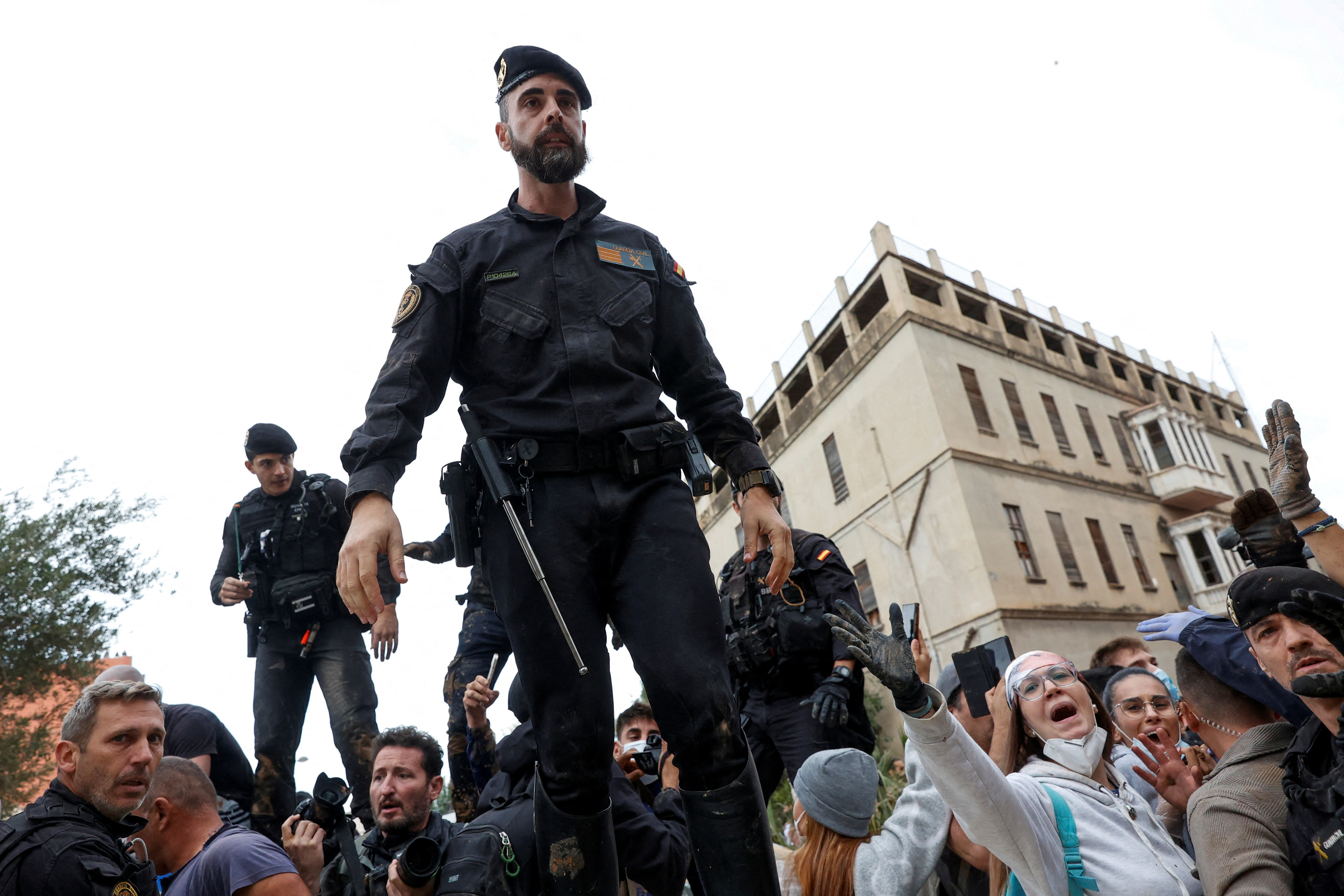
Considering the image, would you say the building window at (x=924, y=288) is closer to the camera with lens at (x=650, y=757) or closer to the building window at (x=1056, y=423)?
the building window at (x=1056, y=423)

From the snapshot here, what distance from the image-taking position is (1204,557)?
31.0 meters

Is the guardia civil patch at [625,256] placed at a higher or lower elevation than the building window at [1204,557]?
lower

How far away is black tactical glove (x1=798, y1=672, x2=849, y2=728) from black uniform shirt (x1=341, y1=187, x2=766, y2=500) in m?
1.98

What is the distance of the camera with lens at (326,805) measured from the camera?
4.07 metres

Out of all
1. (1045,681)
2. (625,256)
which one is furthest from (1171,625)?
(625,256)

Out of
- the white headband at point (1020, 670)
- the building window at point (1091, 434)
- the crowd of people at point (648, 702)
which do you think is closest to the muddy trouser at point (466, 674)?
the crowd of people at point (648, 702)

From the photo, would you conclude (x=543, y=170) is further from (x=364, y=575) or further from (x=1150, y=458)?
(x=1150, y=458)

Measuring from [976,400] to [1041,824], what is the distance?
25.8 m

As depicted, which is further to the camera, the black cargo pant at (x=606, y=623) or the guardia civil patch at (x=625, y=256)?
the guardia civil patch at (x=625, y=256)

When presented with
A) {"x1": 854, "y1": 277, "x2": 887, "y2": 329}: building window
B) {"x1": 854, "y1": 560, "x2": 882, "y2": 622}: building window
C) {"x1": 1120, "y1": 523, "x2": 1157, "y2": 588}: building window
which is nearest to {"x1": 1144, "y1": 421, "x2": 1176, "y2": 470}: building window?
{"x1": 1120, "y1": 523, "x2": 1157, "y2": 588}: building window

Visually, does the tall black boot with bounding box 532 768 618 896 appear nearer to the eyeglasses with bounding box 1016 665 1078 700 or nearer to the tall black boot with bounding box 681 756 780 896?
the tall black boot with bounding box 681 756 780 896

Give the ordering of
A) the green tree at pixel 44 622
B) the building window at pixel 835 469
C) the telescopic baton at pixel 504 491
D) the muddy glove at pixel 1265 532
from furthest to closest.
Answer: the building window at pixel 835 469, the green tree at pixel 44 622, the muddy glove at pixel 1265 532, the telescopic baton at pixel 504 491

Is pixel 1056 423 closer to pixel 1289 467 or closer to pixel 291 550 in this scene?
pixel 1289 467

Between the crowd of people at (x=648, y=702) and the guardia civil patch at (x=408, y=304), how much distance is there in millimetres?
32
